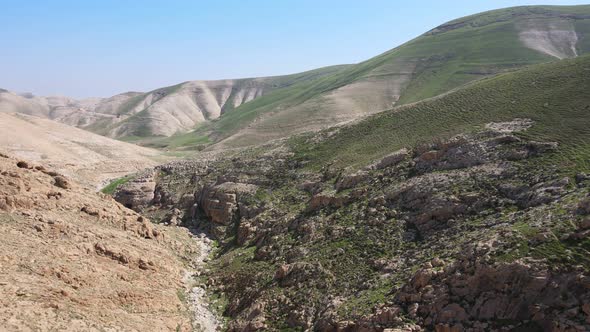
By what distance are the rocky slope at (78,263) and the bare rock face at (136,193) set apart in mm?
15838

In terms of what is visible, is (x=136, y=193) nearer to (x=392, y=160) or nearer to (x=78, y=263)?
(x=78, y=263)

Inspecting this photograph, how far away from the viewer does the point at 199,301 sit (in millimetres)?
30078

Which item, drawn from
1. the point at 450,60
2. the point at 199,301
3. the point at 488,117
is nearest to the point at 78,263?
the point at 199,301

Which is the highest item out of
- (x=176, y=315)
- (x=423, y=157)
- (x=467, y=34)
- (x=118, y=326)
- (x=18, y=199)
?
(x=467, y=34)

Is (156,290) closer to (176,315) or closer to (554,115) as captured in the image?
(176,315)

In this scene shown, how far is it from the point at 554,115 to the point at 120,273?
115ft

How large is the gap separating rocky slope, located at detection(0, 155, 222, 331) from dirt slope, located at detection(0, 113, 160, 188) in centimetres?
3135

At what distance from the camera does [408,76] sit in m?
120

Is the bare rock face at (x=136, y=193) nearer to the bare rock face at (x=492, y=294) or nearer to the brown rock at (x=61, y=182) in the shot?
the brown rock at (x=61, y=182)

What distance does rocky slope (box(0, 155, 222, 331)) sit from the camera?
819 inches

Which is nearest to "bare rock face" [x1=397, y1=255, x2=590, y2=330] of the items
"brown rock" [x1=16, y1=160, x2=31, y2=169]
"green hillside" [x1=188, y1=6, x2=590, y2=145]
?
"brown rock" [x1=16, y1=160, x2=31, y2=169]

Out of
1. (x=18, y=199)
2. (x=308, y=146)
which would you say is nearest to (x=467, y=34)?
(x=308, y=146)

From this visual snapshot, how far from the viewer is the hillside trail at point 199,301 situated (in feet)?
88.9

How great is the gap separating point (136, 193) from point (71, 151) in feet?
114
